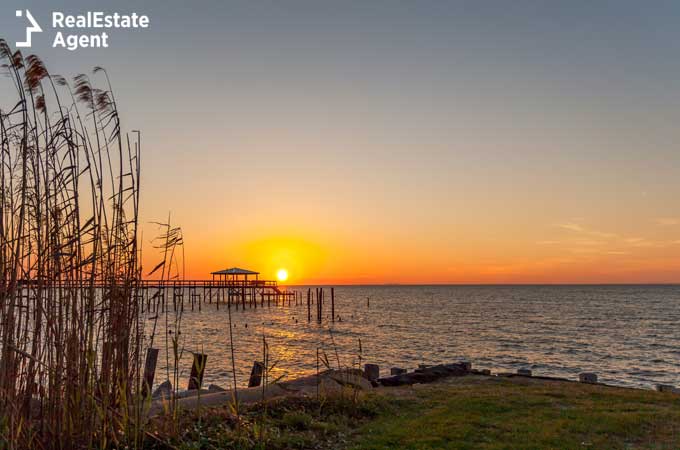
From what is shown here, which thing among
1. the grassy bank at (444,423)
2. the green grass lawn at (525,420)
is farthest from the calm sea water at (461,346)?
the grassy bank at (444,423)

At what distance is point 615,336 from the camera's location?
1638 inches

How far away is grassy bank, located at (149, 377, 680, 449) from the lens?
6.48 metres

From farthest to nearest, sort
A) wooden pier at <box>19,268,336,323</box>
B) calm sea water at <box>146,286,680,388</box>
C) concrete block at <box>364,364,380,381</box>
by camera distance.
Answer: calm sea water at <box>146,286,680,388</box>, concrete block at <box>364,364,380,381</box>, wooden pier at <box>19,268,336,323</box>

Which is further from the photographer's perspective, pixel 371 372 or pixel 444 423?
pixel 371 372

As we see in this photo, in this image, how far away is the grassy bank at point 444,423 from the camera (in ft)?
21.3

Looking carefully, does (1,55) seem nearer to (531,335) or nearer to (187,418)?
(187,418)

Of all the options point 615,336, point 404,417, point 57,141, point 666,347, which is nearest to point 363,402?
point 404,417

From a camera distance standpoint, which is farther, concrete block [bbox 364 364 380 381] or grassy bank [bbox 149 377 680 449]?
concrete block [bbox 364 364 380 381]

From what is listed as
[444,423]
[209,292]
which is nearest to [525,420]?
[444,423]

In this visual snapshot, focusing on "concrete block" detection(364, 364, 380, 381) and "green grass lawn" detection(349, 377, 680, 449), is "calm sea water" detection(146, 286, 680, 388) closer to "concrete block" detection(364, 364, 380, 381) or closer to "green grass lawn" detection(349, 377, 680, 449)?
"concrete block" detection(364, 364, 380, 381)

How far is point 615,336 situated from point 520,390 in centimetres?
3540

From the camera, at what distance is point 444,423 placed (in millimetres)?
8305

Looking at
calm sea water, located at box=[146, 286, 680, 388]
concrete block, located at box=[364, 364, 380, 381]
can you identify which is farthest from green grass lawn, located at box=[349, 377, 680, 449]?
calm sea water, located at box=[146, 286, 680, 388]

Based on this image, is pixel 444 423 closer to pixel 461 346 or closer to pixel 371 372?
pixel 371 372
